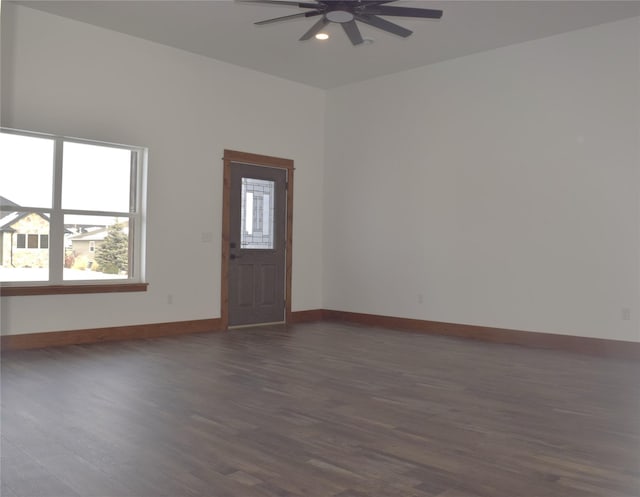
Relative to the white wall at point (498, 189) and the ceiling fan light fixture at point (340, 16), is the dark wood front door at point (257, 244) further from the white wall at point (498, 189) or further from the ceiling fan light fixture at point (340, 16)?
the ceiling fan light fixture at point (340, 16)

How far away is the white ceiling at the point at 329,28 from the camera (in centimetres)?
541

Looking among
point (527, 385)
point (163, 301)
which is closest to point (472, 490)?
point (527, 385)

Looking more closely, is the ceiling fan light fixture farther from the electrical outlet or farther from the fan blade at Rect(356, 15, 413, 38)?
the electrical outlet

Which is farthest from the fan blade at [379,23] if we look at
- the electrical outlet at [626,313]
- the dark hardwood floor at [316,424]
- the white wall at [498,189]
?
the electrical outlet at [626,313]

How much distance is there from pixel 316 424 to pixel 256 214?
185 inches

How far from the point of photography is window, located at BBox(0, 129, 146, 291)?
217 inches

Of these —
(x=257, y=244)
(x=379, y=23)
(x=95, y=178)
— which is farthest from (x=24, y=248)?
(x=379, y=23)

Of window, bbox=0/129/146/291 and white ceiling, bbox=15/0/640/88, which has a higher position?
white ceiling, bbox=15/0/640/88

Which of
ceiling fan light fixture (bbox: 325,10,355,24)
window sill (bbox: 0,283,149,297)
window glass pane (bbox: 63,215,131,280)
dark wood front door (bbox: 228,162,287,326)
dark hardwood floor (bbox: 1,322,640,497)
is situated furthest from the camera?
dark wood front door (bbox: 228,162,287,326)

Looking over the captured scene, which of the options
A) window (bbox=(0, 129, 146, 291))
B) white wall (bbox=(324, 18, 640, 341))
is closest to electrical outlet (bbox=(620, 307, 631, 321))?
white wall (bbox=(324, 18, 640, 341))

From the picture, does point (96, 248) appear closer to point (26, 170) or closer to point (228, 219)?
point (26, 170)

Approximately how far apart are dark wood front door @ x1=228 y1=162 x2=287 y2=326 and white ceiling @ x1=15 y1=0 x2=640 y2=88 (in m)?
1.54

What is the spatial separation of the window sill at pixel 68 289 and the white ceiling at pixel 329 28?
2.80 meters

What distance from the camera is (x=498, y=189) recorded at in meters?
6.53
